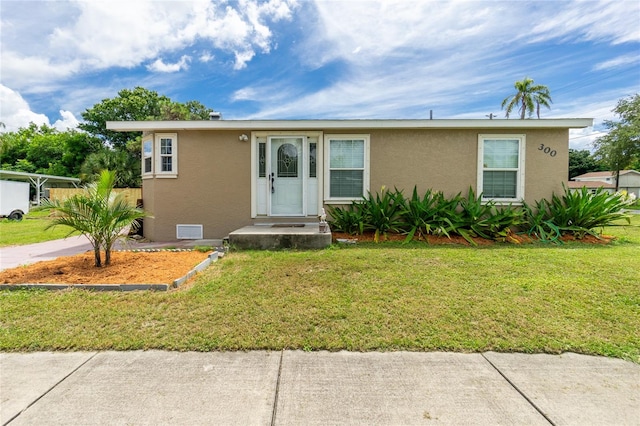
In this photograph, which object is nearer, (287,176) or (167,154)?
(167,154)

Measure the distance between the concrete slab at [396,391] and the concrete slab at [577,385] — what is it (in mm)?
128

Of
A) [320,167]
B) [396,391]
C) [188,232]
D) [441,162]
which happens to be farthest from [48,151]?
[396,391]

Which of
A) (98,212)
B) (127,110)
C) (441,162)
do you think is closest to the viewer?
(98,212)

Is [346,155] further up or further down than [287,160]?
further up

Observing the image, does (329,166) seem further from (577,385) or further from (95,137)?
(95,137)

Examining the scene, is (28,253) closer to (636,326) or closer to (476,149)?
(636,326)

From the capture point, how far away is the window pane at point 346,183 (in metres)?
7.70

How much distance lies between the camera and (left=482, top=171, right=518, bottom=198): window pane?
765 cm

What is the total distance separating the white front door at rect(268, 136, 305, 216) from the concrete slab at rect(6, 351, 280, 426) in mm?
5424

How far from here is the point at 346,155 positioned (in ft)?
25.2

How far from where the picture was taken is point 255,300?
3.43 m

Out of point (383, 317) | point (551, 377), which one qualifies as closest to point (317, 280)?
point (383, 317)

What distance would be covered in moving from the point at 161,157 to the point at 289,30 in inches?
219

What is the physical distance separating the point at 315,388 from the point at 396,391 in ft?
1.80
